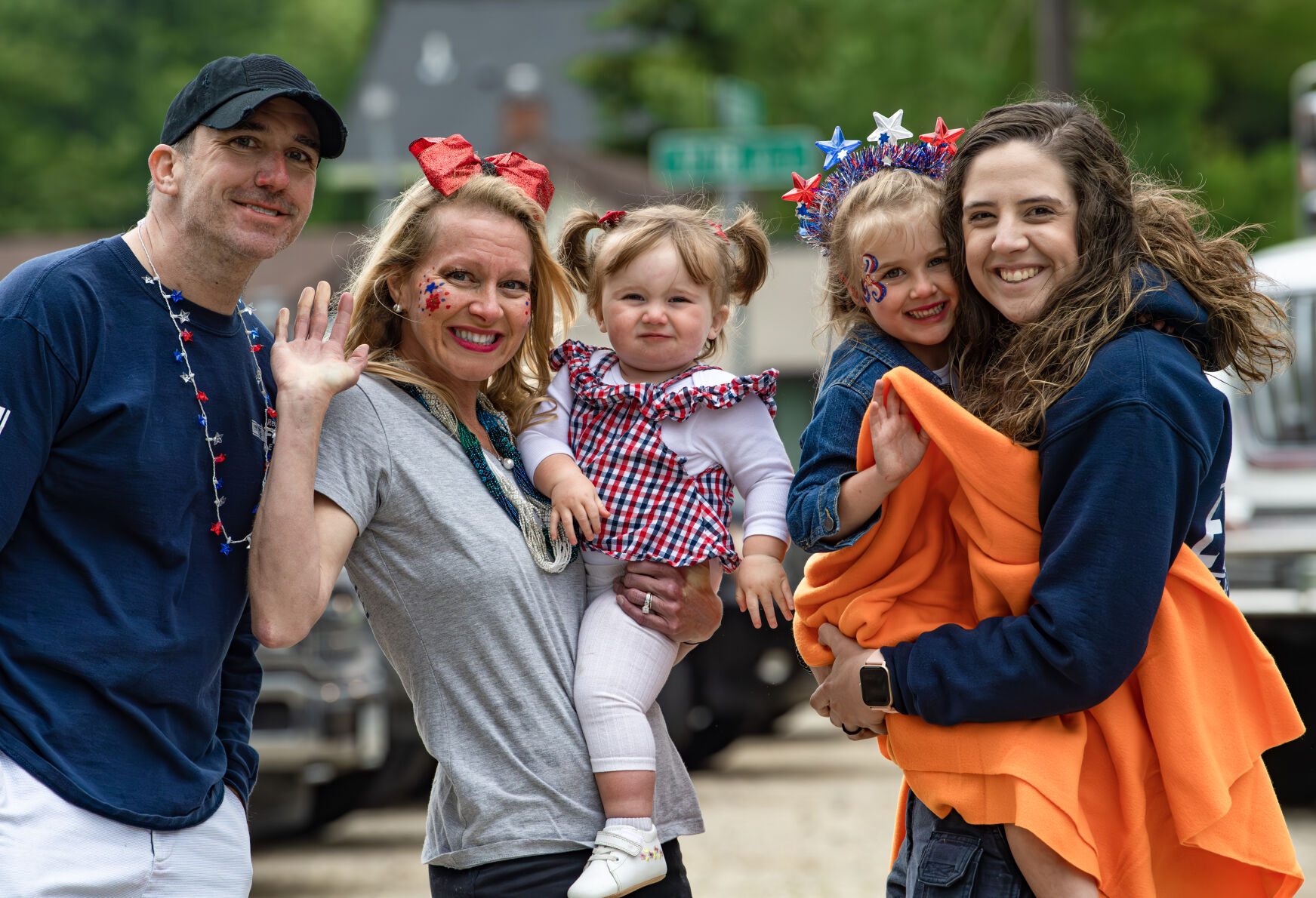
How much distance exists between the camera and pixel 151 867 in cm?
254

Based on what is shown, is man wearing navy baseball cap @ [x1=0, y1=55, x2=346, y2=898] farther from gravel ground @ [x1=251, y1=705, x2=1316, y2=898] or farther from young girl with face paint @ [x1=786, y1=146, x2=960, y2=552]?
gravel ground @ [x1=251, y1=705, x2=1316, y2=898]

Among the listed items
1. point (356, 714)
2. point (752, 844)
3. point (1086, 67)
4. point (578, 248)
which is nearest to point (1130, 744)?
point (578, 248)

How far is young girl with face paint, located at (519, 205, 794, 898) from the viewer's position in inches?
108

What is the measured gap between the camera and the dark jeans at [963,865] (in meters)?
2.49

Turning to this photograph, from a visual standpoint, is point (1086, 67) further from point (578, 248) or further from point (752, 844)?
point (578, 248)

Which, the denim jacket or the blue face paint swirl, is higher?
the blue face paint swirl

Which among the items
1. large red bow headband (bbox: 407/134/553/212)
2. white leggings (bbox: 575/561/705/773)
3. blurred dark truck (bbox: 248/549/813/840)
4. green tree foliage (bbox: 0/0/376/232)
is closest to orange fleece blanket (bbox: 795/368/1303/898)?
white leggings (bbox: 575/561/705/773)

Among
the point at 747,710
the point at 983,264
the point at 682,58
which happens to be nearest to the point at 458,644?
the point at 983,264

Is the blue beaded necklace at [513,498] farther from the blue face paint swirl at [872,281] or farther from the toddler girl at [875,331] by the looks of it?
the blue face paint swirl at [872,281]

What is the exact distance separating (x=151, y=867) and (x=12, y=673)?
16.4 inches

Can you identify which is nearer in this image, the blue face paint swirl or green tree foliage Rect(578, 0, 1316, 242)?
the blue face paint swirl

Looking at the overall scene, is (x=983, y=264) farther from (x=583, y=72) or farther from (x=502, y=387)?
(x=583, y=72)

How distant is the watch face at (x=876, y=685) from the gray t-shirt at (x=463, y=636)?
55cm

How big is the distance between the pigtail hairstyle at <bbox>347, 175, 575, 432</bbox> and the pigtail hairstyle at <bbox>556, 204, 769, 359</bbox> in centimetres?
15
